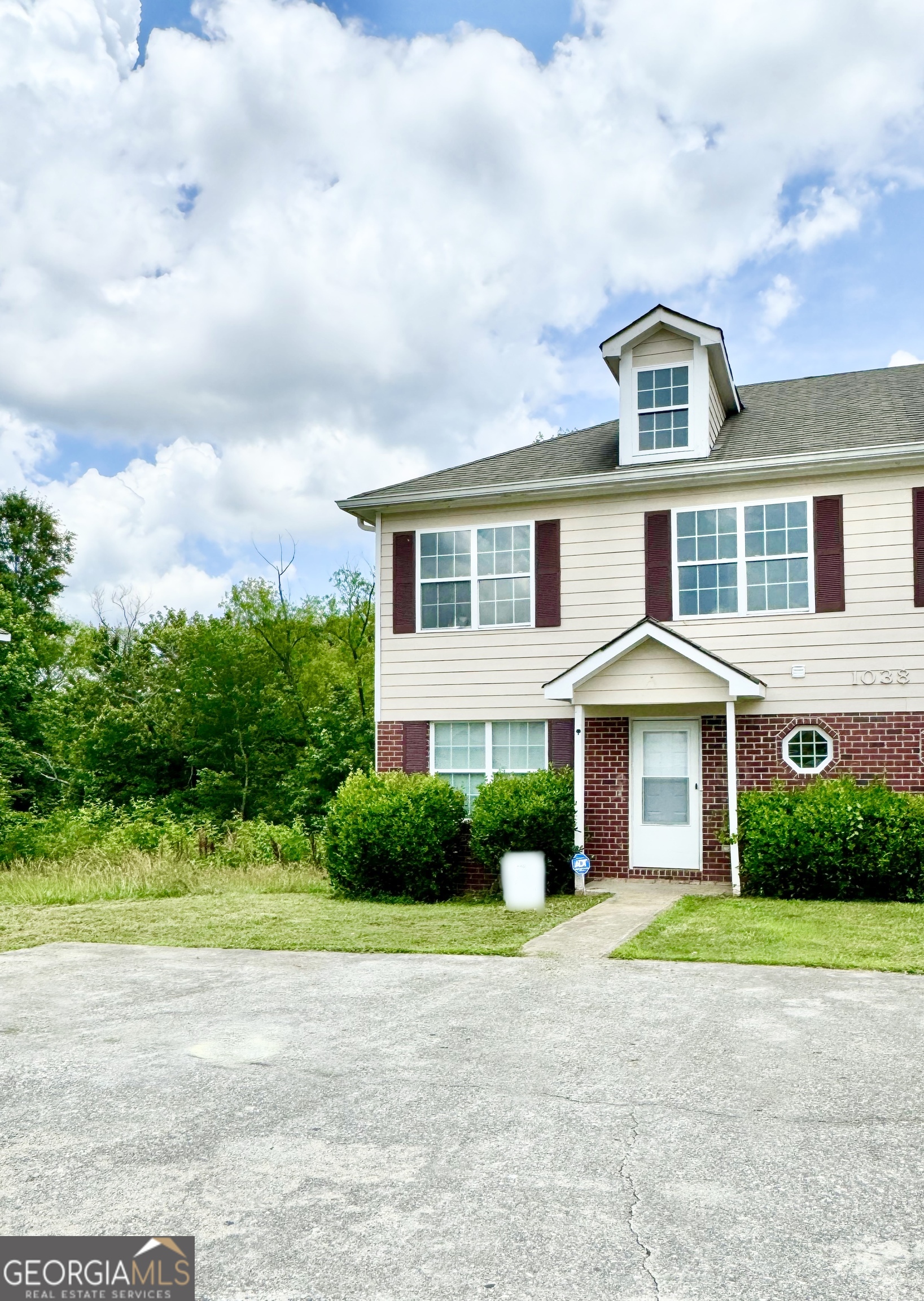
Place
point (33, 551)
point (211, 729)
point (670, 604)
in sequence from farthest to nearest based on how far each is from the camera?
point (33, 551)
point (211, 729)
point (670, 604)

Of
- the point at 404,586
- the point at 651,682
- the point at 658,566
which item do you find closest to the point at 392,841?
the point at 651,682

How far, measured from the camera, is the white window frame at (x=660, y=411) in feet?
47.7

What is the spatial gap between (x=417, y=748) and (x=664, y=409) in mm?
6095

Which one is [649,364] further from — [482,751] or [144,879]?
[144,879]

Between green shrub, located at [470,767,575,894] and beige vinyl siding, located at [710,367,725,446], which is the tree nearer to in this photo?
green shrub, located at [470,767,575,894]

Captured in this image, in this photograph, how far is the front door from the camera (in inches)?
541

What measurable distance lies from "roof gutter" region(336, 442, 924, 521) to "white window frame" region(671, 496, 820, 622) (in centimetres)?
29

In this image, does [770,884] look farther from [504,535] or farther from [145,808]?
[145,808]

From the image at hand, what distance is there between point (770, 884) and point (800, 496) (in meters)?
5.06

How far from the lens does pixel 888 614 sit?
42.7 ft

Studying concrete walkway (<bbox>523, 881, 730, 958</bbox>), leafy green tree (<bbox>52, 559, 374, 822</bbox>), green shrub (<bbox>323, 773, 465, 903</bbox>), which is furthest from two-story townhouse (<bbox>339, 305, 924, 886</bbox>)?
leafy green tree (<bbox>52, 559, 374, 822</bbox>)

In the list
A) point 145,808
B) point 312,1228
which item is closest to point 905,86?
point 312,1228

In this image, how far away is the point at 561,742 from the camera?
14.4 meters

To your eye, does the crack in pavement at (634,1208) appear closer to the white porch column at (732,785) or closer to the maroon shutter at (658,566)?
the white porch column at (732,785)
